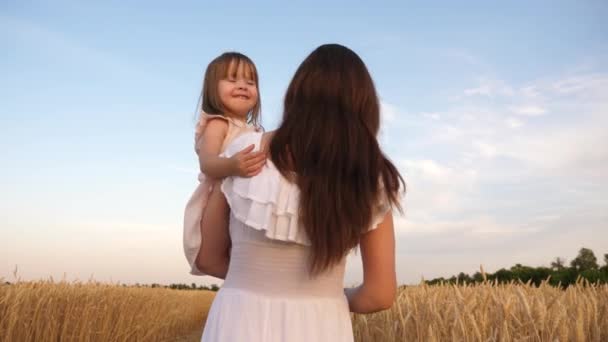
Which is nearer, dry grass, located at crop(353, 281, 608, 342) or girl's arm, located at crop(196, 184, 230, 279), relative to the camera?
girl's arm, located at crop(196, 184, 230, 279)

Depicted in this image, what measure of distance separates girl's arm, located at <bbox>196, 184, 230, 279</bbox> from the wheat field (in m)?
1.19

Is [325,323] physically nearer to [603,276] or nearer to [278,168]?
[278,168]

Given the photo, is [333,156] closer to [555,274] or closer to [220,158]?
[220,158]

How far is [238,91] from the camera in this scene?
9.62 feet

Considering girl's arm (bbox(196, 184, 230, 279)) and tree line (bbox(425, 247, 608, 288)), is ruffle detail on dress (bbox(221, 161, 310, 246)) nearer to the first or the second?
girl's arm (bbox(196, 184, 230, 279))

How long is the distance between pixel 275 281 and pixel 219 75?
4.31 feet

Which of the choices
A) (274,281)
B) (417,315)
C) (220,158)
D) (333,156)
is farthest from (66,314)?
(333,156)

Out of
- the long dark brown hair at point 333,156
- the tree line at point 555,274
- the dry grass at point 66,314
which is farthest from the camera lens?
the tree line at point 555,274

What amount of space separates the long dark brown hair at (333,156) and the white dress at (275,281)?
6 centimetres

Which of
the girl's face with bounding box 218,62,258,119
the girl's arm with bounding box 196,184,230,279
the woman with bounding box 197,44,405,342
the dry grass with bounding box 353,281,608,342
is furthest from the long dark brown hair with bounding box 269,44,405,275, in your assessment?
the dry grass with bounding box 353,281,608,342

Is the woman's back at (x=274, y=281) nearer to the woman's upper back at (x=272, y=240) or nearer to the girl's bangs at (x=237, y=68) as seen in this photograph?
the woman's upper back at (x=272, y=240)

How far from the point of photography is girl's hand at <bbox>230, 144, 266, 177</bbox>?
2051mm

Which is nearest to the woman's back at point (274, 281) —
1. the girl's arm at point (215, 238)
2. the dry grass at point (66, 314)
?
the girl's arm at point (215, 238)

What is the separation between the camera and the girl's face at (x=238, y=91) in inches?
114
